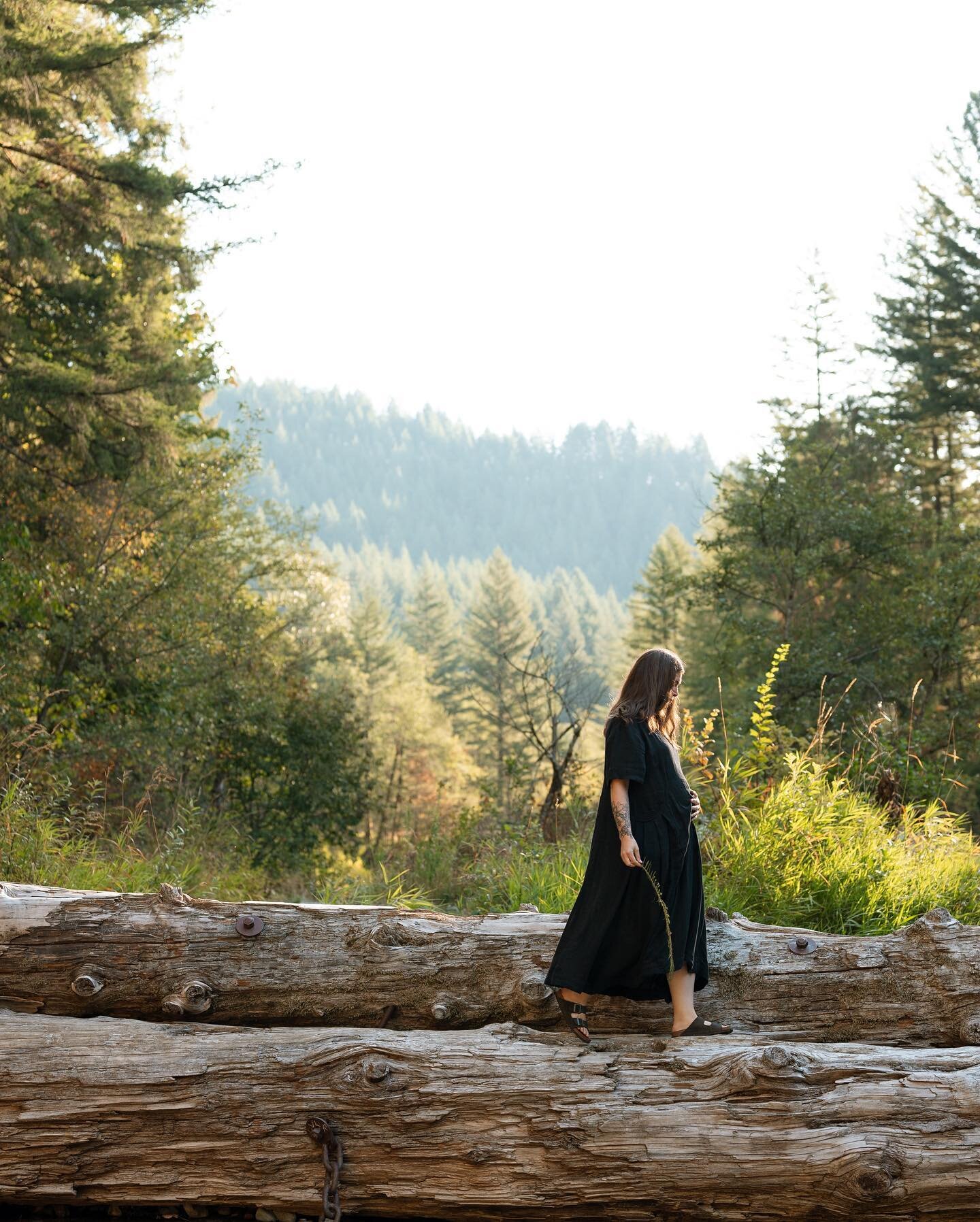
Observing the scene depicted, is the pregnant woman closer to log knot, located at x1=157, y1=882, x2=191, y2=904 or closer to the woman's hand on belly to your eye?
the woman's hand on belly

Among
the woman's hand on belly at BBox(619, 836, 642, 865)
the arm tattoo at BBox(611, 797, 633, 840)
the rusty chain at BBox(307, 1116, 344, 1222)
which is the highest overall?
the arm tattoo at BBox(611, 797, 633, 840)

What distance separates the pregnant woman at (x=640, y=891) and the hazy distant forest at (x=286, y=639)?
5.56ft

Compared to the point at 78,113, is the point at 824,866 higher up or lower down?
lower down

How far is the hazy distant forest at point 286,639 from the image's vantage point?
718cm

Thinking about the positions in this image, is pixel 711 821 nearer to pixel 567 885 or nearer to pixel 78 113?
pixel 567 885

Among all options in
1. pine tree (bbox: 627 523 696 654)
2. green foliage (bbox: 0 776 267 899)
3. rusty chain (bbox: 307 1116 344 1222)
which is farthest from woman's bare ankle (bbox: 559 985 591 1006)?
pine tree (bbox: 627 523 696 654)

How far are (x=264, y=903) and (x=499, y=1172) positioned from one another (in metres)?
1.73

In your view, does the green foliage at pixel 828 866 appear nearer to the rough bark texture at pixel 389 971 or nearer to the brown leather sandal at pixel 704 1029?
the rough bark texture at pixel 389 971

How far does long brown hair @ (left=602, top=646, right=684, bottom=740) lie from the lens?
15.6 feet

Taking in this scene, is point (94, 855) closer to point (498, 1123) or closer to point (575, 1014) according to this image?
point (575, 1014)

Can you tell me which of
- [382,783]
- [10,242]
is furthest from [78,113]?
[382,783]

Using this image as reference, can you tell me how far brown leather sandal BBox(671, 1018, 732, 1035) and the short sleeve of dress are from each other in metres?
1.07

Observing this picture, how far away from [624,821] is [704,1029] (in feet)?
3.10

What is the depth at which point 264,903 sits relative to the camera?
5.10 metres
